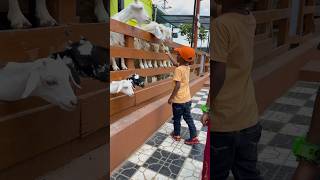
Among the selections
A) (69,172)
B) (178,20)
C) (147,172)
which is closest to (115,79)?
(147,172)

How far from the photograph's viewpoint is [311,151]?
2.04 ft

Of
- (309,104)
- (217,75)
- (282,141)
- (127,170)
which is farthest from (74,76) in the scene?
(309,104)

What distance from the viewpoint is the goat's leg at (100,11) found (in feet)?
3.13

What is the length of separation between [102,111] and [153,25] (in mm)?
1064

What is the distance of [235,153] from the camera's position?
1263mm

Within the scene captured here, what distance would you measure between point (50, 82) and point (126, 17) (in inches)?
45.4

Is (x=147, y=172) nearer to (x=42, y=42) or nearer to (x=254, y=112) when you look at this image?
(x=254, y=112)

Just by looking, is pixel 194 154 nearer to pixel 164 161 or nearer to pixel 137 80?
pixel 164 161

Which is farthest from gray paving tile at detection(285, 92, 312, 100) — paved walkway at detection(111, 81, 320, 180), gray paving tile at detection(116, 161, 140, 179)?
gray paving tile at detection(116, 161, 140, 179)

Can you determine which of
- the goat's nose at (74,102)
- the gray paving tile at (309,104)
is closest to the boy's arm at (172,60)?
the gray paving tile at (309,104)

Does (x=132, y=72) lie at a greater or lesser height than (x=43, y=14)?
lesser

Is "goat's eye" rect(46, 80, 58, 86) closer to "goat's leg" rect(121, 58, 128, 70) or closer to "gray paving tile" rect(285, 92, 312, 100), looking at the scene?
"goat's leg" rect(121, 58, 128, 70)

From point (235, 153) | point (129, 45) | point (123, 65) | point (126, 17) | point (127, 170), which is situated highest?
point (126, 17)

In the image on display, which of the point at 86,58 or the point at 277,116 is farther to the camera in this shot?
the point at 277,116
